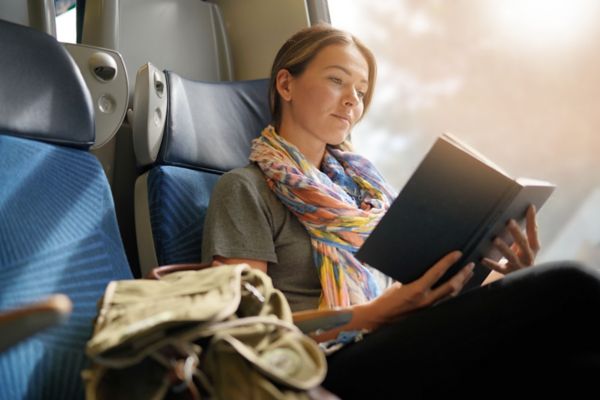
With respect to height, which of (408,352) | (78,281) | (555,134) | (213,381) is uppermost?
(555,134)

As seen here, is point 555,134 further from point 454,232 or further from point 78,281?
point 78,281

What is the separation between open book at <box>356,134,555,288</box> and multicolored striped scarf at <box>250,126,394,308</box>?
31 cm

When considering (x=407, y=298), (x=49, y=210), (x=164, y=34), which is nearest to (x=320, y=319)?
(x=407, y=298)

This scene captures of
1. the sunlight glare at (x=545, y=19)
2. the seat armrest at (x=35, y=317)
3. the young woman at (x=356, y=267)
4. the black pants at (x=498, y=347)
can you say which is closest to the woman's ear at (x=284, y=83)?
the young woman at (x=356, y=267)

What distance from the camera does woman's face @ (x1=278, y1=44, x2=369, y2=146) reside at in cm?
167

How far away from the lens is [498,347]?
0.93m

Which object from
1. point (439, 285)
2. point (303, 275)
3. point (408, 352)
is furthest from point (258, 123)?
point (408, 352)

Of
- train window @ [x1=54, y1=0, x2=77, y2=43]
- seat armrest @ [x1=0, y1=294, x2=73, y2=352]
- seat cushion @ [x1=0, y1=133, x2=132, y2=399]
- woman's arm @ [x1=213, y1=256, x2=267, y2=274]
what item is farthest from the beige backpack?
train window @ [x1=54, y1=0, x2=77, y2=43]

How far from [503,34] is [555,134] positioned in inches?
15.0

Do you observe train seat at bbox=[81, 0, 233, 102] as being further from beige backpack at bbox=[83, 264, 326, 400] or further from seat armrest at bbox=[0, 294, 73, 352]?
seat armrest at bbox=[0, 294, 73, 352]

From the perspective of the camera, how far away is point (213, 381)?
79 cm

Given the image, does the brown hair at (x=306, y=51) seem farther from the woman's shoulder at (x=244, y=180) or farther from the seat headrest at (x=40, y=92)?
the seat headrest at (x=40, y=92)

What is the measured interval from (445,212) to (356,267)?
0.48 m

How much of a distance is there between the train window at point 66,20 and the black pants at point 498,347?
1736 mm
